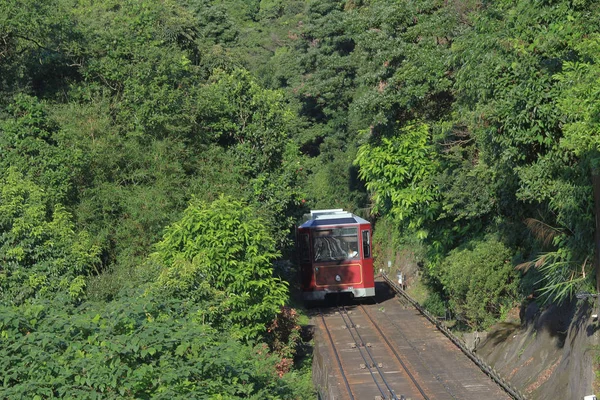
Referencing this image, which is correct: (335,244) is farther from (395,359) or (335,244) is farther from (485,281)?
(395,359)

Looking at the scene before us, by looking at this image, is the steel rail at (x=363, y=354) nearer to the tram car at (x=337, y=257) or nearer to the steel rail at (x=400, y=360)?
the steel rail at (x=400, y=360)

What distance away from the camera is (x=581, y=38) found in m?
13.5

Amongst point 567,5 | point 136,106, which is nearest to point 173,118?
point 136,106

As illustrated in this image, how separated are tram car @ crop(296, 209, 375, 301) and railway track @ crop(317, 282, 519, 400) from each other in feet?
3.15

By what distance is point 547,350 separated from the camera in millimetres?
16469

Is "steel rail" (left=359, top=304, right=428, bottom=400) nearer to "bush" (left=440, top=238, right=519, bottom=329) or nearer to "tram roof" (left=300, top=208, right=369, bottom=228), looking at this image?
"bush" (left=440, top=238, right=519, bottom=329)

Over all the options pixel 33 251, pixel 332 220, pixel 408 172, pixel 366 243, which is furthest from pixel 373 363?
pixel 33 251

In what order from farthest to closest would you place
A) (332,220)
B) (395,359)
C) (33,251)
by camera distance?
(332,220) < (395,359) < (33,251)

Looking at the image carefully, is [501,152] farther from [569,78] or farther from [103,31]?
[103,31]

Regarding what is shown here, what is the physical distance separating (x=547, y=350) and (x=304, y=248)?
37.6 feet

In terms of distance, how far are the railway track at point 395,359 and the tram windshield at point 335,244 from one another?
199cm

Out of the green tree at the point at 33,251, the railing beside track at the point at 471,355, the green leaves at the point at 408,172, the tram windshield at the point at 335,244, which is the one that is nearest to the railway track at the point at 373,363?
the railing beside track at the point at 471,355

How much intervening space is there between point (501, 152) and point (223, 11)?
104 ft

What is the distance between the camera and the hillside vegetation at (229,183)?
9242 mm
